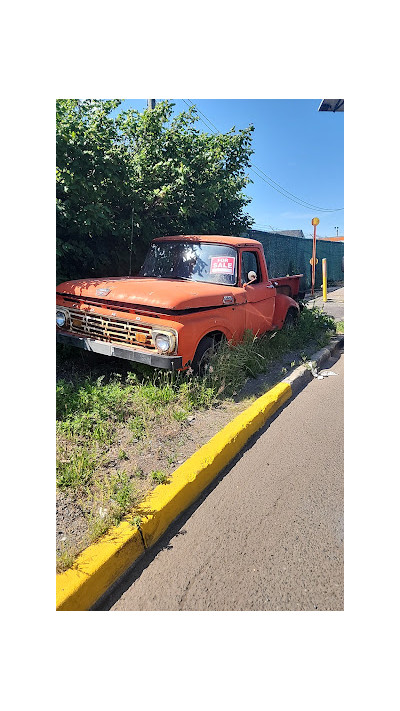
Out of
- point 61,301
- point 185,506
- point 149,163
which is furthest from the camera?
point 149,163

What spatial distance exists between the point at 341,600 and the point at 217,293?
7.55 ft

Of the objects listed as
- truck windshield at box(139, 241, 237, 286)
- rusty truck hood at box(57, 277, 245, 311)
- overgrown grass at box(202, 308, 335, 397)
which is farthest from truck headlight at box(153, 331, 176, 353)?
truck windshield at box(139, 241, 237, 286)

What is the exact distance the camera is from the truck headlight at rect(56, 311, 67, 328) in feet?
10.3

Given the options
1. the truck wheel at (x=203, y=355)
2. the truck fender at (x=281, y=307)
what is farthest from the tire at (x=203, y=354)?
the truck fender at (x=281, y=307)

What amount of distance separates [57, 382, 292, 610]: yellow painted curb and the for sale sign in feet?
4.83

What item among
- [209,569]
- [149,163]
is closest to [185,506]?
[209,569]

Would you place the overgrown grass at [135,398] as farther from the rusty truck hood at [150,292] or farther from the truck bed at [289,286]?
the truck bed at [289,286]

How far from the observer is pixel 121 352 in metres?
2.87

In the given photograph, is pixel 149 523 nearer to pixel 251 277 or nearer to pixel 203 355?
pixel 203 355

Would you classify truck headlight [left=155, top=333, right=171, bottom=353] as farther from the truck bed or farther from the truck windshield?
the truck bed

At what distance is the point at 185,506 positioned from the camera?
198cm

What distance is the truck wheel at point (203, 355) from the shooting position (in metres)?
3.10
